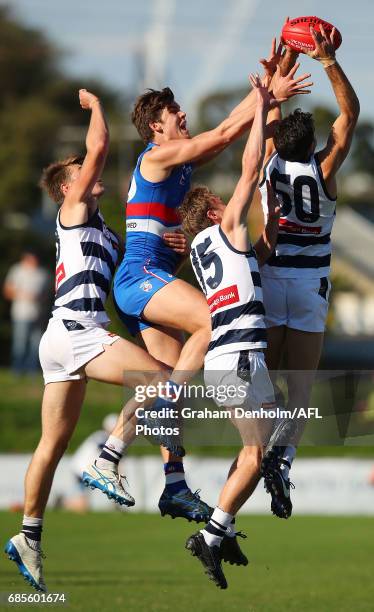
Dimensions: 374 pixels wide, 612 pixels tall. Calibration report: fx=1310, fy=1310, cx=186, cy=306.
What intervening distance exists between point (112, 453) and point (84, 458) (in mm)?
10293

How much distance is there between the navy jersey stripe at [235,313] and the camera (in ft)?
29.1

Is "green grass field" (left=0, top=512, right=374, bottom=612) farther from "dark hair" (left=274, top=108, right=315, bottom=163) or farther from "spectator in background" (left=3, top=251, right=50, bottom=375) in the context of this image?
"dark hair" (left=274, top=108, right=315, bottom=163)

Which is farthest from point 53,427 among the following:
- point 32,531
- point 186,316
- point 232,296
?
point 232,296

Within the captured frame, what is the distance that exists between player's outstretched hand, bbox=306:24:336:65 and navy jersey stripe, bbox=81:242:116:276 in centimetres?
202

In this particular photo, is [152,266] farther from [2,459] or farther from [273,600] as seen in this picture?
[2,459]

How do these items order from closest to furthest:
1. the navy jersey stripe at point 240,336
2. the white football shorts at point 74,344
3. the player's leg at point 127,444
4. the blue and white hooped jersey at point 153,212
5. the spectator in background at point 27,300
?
1. the navy jersey stripe at point 240,336
2. the player's leg at point 127,444
3. the white football shorts at point 74,344
4. the blue and white hooped jersey at point 153,212
5. the spectator in background at point 27,300

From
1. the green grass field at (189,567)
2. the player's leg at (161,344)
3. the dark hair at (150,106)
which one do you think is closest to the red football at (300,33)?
the dark hair at (150,106)

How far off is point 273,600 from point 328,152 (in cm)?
527

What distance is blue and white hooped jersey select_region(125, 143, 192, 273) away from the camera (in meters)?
9.41

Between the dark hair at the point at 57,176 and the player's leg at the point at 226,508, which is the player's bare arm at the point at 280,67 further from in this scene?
the player's leg at the point at 226,508

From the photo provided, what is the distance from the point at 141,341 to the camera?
9.78 meters

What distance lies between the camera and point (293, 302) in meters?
9.45

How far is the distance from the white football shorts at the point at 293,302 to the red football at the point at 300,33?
65.1 inches

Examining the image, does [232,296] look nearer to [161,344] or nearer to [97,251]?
[161,344]
